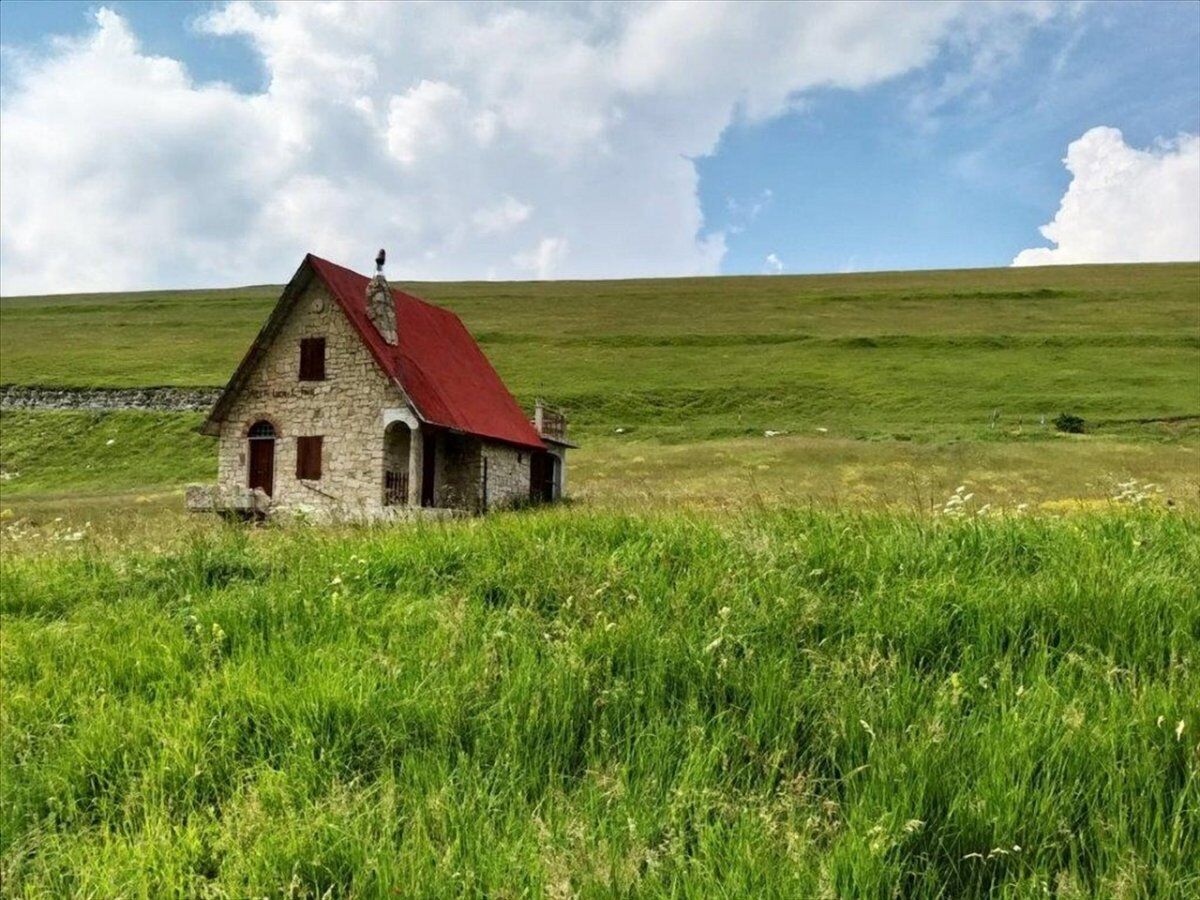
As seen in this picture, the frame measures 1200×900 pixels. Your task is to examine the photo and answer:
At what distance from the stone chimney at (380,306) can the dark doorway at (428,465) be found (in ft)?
12.5

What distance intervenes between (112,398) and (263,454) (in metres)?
54.2

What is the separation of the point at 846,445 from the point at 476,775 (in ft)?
182

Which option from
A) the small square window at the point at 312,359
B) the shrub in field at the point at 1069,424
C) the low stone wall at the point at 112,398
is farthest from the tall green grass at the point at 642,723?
the low stone wall at the point at 112,398

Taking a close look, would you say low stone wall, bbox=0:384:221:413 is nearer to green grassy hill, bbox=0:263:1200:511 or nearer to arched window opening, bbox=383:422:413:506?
green grassy hill, bbox=0:263:1200:511

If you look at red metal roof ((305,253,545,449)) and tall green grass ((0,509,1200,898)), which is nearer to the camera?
tall green grass ((0,509,1200,898))

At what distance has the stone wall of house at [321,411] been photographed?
29188 millimetres

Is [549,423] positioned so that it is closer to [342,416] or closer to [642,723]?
[342,416]

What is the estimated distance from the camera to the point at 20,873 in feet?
11.3

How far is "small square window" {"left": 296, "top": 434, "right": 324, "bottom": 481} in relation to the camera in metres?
29.9

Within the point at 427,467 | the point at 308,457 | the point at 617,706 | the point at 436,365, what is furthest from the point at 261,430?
the point at 617,706

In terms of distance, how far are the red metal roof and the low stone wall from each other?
4593 cm

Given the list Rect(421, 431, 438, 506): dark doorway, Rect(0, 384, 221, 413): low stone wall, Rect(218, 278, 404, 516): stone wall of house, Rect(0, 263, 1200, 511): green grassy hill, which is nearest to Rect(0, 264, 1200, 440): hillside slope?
Rect(0, 263, 1200, 511): green grassy hill

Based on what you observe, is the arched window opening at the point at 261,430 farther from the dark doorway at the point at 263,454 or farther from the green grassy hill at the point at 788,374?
the green grassy hill at the point at 788,374

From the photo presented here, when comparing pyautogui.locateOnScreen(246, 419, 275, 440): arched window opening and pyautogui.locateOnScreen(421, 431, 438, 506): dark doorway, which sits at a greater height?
pyautogui.locateOnScreen(246, 419, 275, 440): arched window opening
